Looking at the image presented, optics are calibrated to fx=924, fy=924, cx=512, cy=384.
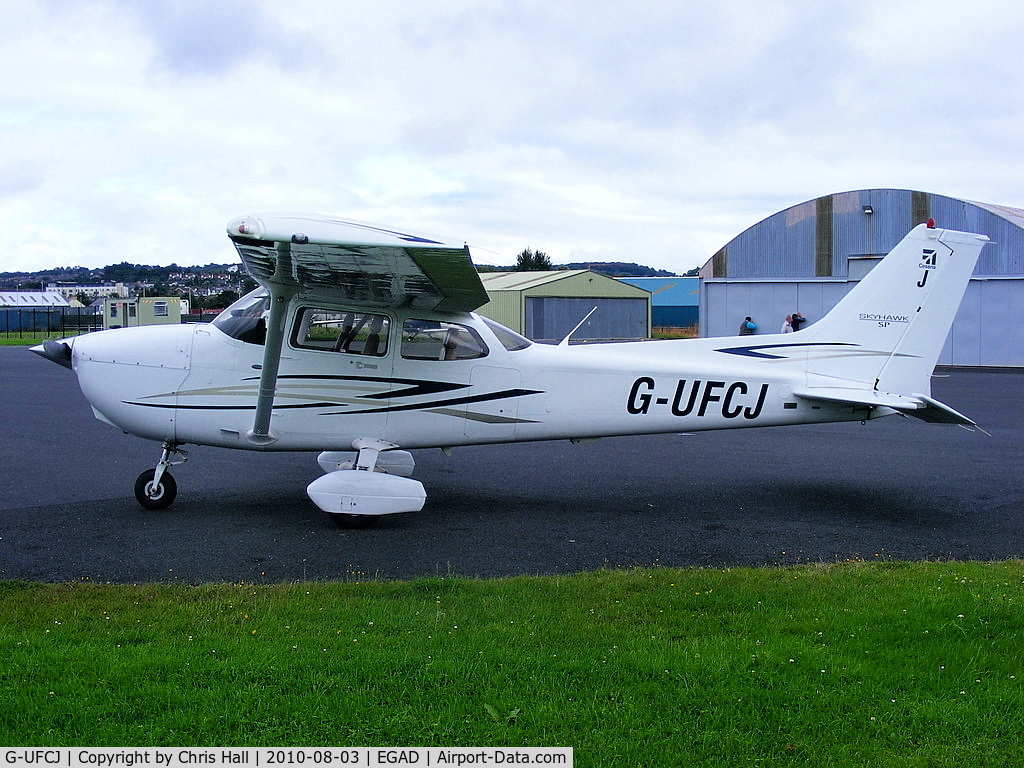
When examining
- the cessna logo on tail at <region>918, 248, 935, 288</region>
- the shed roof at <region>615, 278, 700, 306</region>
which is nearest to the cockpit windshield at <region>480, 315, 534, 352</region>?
the cessna logo on tail at <region>918, 248, 935, 288</region>

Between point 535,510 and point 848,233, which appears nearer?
point 535,510

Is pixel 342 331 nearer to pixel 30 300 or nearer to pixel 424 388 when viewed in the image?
pixel 424 388

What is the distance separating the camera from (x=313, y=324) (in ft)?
26.9

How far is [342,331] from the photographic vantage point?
8227 mm

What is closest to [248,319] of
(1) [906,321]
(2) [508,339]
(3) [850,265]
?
(2) [508,339]

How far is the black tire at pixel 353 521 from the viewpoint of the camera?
7664 mm

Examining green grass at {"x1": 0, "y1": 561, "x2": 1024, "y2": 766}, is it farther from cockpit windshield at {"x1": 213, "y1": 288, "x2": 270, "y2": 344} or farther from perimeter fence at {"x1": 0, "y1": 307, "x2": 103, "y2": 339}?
perimeter fence at {"x1": 0, "y1": 307, "x2": 103, "y2": 339}

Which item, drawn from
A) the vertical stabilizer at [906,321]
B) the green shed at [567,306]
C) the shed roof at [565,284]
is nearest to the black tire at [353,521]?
the vertical stabilizer at [906,321]

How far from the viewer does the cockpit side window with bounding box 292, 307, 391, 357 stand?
818cm

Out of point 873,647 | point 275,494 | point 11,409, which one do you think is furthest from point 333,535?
point 11,409

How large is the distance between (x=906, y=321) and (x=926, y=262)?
58cm

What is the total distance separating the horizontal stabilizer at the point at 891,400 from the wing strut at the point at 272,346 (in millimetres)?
4677

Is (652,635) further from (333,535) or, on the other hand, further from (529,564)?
(333,535)
